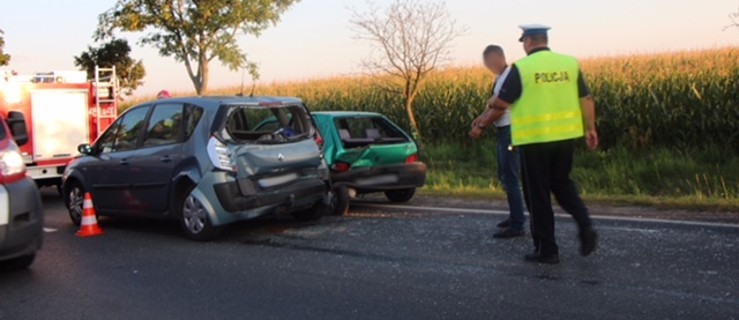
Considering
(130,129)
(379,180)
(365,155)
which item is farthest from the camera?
(379,180)

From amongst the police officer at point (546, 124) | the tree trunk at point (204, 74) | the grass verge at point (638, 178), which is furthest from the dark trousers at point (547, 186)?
the tree trunk at point (204, 74)

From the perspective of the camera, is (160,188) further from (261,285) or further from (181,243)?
(261,285)

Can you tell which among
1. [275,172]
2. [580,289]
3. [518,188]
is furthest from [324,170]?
[580,289]

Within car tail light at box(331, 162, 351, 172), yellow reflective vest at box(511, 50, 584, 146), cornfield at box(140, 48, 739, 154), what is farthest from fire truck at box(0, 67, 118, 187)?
yellow reflective vest at box(511, 50, 584, 146)

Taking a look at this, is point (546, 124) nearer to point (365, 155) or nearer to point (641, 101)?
point (365, 155)

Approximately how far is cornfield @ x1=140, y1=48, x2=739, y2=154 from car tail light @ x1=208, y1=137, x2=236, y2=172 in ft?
30.4

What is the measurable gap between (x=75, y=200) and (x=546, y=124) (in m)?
6.03

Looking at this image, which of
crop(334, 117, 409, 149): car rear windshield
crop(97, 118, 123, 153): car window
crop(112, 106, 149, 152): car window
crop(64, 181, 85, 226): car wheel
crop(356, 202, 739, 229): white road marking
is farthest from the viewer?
crop(334, 117, 409, 149): car rear windshield

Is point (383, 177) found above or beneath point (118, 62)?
beneath

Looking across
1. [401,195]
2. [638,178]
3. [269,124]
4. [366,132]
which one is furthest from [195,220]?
[638,178]

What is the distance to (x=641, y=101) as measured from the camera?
14.4 meters

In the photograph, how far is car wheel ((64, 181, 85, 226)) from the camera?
909 centimetres

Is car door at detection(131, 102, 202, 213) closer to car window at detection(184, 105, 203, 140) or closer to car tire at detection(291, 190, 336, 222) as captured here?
car window at detection(184, 105, 203, 140)

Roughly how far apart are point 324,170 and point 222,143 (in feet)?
4.39
